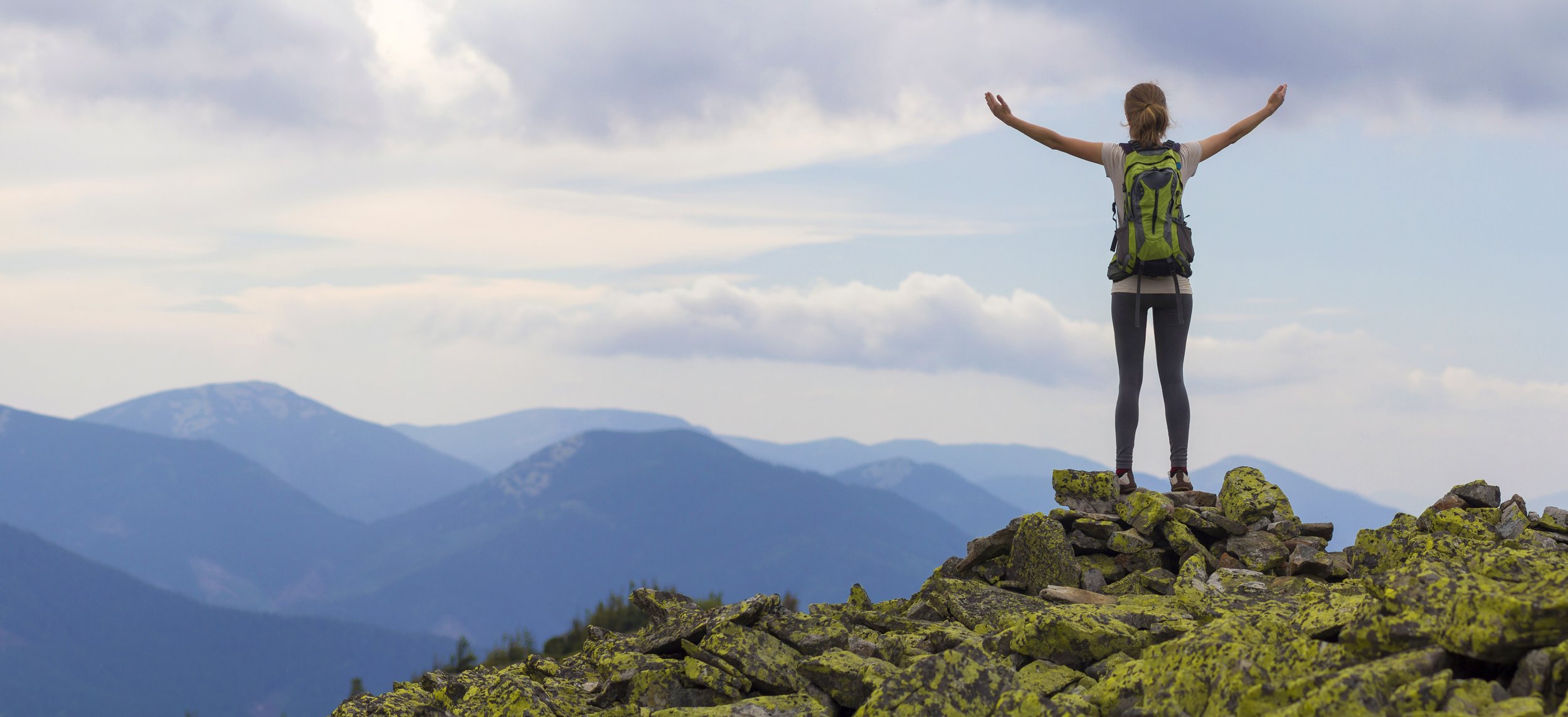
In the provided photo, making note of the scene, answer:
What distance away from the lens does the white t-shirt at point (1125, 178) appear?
532 inches

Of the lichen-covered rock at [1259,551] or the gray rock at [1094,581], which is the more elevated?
the lichen-covered rock at [1259,551]

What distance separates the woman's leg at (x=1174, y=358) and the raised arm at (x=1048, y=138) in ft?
6.35

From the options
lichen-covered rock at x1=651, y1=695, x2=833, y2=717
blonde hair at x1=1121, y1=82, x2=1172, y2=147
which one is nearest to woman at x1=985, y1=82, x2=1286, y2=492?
blonde hair at x1=1121, y1=82, x2=1172, y2=147

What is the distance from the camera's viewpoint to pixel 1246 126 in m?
14.1

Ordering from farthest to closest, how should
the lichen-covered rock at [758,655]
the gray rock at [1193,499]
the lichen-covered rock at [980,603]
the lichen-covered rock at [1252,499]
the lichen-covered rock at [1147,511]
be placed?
the gray rock at [1193,499] → the lichen-covered rock at [1252,499] → the lichen-covered rock at [1147,511] → the lichen-covered rock at [980,603] → the lichen-covered rock at [758,655]

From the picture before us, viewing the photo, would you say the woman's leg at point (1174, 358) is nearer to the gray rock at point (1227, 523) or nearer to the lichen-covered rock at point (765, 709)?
the gray rock at point (1227, 523)

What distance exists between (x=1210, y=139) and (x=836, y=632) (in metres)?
7.74

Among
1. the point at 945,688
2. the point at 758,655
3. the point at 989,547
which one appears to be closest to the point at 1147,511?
the point at 989,547

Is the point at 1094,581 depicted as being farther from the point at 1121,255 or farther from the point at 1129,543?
the point at 1121,255

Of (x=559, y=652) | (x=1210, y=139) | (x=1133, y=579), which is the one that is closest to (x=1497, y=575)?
(x=1133, y=579)

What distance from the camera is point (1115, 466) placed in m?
15.2

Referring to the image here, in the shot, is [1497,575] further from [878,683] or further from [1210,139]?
[1210,139]

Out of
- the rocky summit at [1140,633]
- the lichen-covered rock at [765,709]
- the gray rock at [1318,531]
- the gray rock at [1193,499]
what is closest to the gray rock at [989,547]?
the rocky summit at [1140,633]

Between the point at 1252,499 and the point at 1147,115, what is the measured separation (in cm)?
535
